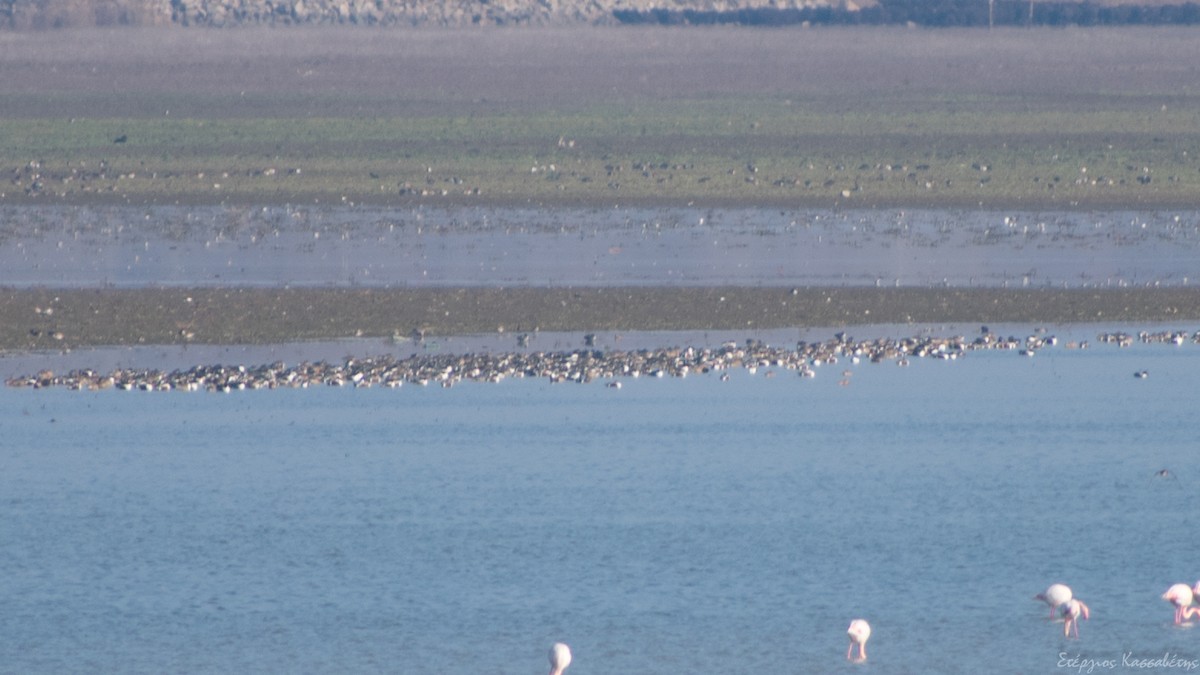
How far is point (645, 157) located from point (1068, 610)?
1045 inches

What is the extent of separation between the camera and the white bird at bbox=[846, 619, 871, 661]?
10188mm

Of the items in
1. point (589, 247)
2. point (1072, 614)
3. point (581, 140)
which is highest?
point (1072, 614)

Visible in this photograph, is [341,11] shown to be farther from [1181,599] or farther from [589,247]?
[1181,599]

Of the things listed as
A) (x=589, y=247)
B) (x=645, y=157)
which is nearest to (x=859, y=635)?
(x=589, y=247)

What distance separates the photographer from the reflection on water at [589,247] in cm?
2253

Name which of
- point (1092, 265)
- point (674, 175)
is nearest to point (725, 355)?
point (1092, 265)

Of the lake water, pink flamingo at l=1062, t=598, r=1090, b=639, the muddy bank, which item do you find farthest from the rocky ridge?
pink flamingo at l=1062, t=598, r=1090, b=639

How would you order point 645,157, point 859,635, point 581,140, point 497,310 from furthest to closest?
point 581,140, point 645,157, point 497,310, point 859,635

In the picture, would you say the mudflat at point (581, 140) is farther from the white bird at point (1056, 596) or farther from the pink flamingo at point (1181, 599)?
the pink flamingo at point (1181, 599)

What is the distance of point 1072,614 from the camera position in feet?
35.0

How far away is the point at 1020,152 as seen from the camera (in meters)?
36.9

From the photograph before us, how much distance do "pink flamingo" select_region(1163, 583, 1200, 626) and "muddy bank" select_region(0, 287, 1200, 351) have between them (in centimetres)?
904

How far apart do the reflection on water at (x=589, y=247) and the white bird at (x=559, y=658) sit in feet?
40.1

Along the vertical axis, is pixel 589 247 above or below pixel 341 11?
below
